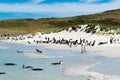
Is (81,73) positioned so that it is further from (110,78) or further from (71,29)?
(71,29)

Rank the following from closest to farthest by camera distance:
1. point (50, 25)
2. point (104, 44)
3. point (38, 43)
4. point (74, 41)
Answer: point (104, 44) < point (74, 41) < point (38, 43) < point (50, 25)

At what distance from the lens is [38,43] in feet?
284

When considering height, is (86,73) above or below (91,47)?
above

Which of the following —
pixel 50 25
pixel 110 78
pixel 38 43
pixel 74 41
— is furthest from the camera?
pixel 50 25

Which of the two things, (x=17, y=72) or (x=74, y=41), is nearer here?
(x=17, y=72)

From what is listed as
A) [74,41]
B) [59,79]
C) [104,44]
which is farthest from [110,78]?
[74,41]

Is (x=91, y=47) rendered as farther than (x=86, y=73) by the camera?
Yes

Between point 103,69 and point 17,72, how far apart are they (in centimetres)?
793

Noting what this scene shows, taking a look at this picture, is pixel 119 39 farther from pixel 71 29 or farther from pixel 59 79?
pixel 59 79

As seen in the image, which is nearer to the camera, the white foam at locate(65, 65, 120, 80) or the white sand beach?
the white foam at locate(65, 65, 120, 80)

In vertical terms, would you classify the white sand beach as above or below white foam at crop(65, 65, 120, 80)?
below

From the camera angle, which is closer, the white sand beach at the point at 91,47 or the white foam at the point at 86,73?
the white foam at the point at 86,73

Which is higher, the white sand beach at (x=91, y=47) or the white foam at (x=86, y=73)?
the white foam at (x=86, y=73)

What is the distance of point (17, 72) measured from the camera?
38.4m
